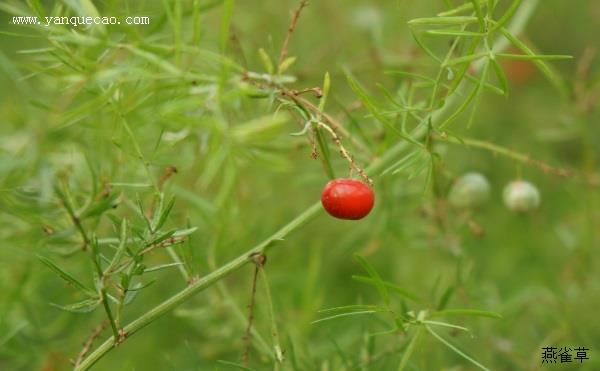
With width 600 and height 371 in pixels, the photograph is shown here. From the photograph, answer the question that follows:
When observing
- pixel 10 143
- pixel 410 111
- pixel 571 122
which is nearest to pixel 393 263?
pixel 571 122

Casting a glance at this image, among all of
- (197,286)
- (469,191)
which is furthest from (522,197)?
(197,286)
